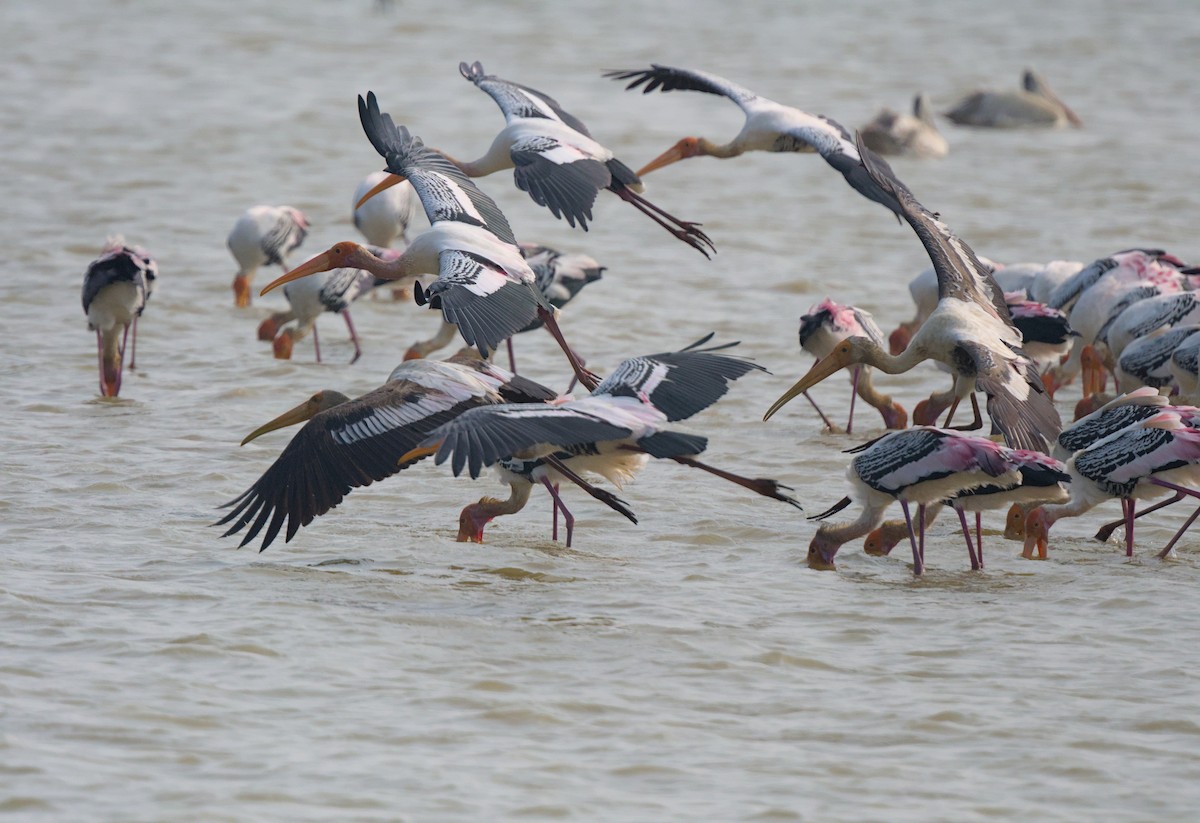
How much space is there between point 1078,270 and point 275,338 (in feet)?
16.0

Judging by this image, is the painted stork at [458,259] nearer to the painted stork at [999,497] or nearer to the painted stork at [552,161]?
the painted stork at [552,161]

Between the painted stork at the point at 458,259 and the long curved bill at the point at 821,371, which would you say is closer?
the painted stork at the point at 458,259

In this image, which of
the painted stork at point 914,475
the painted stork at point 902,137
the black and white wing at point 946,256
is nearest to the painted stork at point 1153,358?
the black and white wing at point 946,256

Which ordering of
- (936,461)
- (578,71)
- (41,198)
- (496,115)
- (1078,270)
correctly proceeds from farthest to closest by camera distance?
(578,71), (496,115), (41,198), (1078,270), (936,461)

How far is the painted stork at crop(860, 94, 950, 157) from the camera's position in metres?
19.0

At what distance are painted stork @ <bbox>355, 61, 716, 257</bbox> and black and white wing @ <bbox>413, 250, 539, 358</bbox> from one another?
372mm

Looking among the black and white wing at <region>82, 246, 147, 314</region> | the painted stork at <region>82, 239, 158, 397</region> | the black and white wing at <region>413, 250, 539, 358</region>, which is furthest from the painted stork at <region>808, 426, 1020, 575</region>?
the black and white wing at <region>82, 246, 147, 314</region>

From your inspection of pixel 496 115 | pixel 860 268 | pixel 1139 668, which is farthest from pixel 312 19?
pixel 1139 668

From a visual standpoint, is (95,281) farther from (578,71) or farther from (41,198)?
(578,71)

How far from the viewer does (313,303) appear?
37.6ft

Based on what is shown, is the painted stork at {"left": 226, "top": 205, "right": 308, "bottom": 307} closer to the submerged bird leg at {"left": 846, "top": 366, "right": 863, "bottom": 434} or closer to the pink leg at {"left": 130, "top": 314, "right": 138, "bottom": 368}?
the pink leg at {"left": 130, "top": 314, "right": 138, "bottom": 368}

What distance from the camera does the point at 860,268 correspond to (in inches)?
568

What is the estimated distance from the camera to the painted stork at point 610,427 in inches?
258

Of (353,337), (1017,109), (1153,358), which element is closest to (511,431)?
(1153,358)
